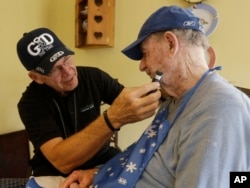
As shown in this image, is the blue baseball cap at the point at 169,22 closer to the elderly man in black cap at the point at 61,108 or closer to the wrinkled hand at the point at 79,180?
the elderly man in black cap at the point at 61,108

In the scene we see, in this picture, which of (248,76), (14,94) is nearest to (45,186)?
(14,94)

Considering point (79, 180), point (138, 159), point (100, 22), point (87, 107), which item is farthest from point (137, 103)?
point (100, 22)

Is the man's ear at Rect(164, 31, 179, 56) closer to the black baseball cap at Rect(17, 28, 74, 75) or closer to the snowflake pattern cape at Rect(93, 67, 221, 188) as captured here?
the snowflake pattern cape at Rect(93, 67, 221, 188)

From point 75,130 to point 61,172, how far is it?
21 cm

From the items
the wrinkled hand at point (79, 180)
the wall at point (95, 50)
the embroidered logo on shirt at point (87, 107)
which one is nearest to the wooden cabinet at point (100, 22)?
the wall at point (95, 50)

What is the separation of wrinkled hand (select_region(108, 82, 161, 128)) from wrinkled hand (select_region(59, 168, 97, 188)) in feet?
0.92

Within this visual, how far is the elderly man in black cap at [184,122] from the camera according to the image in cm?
74

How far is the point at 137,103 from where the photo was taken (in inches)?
37.8

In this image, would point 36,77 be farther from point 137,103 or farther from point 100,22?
point 100,22

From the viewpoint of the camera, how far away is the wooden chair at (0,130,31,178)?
1.88 metres

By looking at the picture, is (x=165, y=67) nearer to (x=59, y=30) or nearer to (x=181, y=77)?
(x=181, y=77)

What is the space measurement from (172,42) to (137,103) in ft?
0.69

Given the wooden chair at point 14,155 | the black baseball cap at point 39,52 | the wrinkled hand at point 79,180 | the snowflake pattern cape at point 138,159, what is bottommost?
the wooden chair at point 14,155

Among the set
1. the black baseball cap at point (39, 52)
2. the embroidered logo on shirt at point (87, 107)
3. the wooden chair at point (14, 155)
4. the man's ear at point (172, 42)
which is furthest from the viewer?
the wooden chair at point (14, 155)
